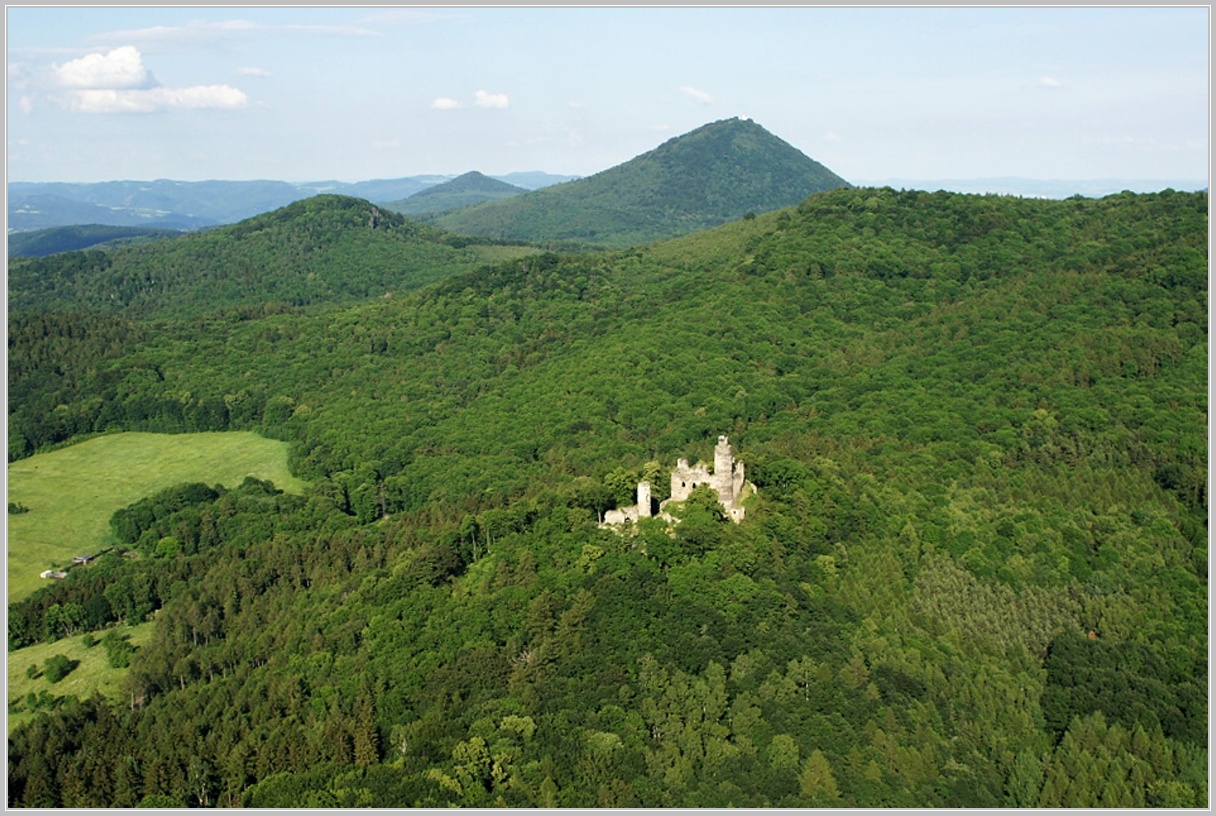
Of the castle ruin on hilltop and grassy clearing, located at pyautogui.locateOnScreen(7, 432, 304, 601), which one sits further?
grassy clearing, located at pyautogui.locateOnScreen(7, 432, 304, 601)

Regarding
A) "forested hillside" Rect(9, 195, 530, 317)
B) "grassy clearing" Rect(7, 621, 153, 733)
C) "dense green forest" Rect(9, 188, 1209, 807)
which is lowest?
"grassy clearing" Rect(7, 621, 153, 733)

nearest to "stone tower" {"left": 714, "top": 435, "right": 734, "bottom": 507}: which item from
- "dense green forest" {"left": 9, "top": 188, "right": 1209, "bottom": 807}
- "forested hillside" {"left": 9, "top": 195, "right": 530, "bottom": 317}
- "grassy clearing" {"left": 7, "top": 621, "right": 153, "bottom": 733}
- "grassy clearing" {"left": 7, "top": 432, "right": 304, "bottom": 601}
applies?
"dense green forest" {"left": 9, "top": 188, "right": 1209, "bottom": 807}

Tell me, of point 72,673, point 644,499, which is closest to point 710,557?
point 644,499

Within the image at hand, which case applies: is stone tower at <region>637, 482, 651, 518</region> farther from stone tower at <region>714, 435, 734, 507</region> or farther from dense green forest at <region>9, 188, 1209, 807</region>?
stone tower at <region>714, 435, 734, 507</region>

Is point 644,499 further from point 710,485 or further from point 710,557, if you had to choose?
point 710,557

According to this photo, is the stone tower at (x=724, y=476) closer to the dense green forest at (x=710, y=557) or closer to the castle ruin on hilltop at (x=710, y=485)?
the castle ruin on hilltop at (x=710, y=485)

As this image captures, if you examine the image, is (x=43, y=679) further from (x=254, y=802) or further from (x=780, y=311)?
(x=780, y=311)
